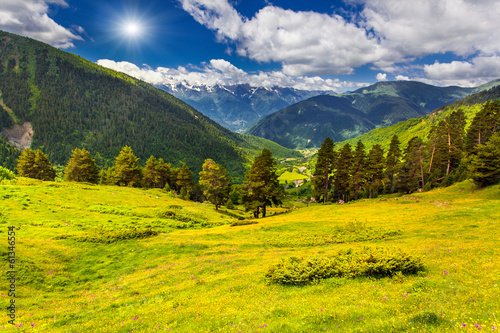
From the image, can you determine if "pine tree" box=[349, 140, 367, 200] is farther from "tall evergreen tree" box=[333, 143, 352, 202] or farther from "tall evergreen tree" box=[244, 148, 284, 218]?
"tall evergreen tree" box=[244, 148, 284, 218]

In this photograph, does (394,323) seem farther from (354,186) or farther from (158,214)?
(354,186)

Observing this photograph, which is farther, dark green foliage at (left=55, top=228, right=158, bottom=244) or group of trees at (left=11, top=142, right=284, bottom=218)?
group of trees at (left=11, top=142, right=284, bottom=218)

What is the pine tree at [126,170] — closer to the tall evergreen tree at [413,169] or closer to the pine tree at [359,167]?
the pine tree at [359,167]

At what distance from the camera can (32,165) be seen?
82875 millimetres

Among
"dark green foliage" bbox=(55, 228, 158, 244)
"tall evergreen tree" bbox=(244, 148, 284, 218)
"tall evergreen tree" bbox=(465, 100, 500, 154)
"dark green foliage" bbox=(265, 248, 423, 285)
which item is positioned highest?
"tall evergreen tree" bbox=(465, 100, 500, 154)

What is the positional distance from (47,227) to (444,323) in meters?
41.3

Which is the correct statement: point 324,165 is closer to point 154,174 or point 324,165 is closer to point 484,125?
point 484,125

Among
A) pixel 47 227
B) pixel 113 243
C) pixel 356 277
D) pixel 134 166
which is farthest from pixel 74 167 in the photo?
pixel 356 277

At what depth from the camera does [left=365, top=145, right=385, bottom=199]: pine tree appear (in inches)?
2472

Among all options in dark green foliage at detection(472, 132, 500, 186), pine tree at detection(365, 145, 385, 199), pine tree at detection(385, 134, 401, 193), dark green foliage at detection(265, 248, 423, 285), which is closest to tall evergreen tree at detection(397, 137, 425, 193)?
pine tree at detection(385, 134, 401, 193)

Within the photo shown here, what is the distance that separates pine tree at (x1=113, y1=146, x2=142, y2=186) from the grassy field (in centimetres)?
4146

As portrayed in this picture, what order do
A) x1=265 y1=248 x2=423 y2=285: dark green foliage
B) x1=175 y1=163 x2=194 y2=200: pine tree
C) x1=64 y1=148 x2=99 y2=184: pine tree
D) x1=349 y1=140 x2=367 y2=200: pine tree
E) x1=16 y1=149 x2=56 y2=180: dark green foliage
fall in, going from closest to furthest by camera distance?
x1=265 y1=248 x2=423 y2=285: dark green foliage < x1=349 y1=140 x2=367 y2=200: pine tree < x1=64 y1=148 x2=99 y2=184: pine tree < x1=16 y1=149 x2=56 y2=180: dark green foliage < x1=175 y1=163 x2=194 y2=200: pine tree

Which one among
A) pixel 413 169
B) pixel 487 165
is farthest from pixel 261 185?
pixel 413 169

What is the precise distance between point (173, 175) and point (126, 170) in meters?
20.7
